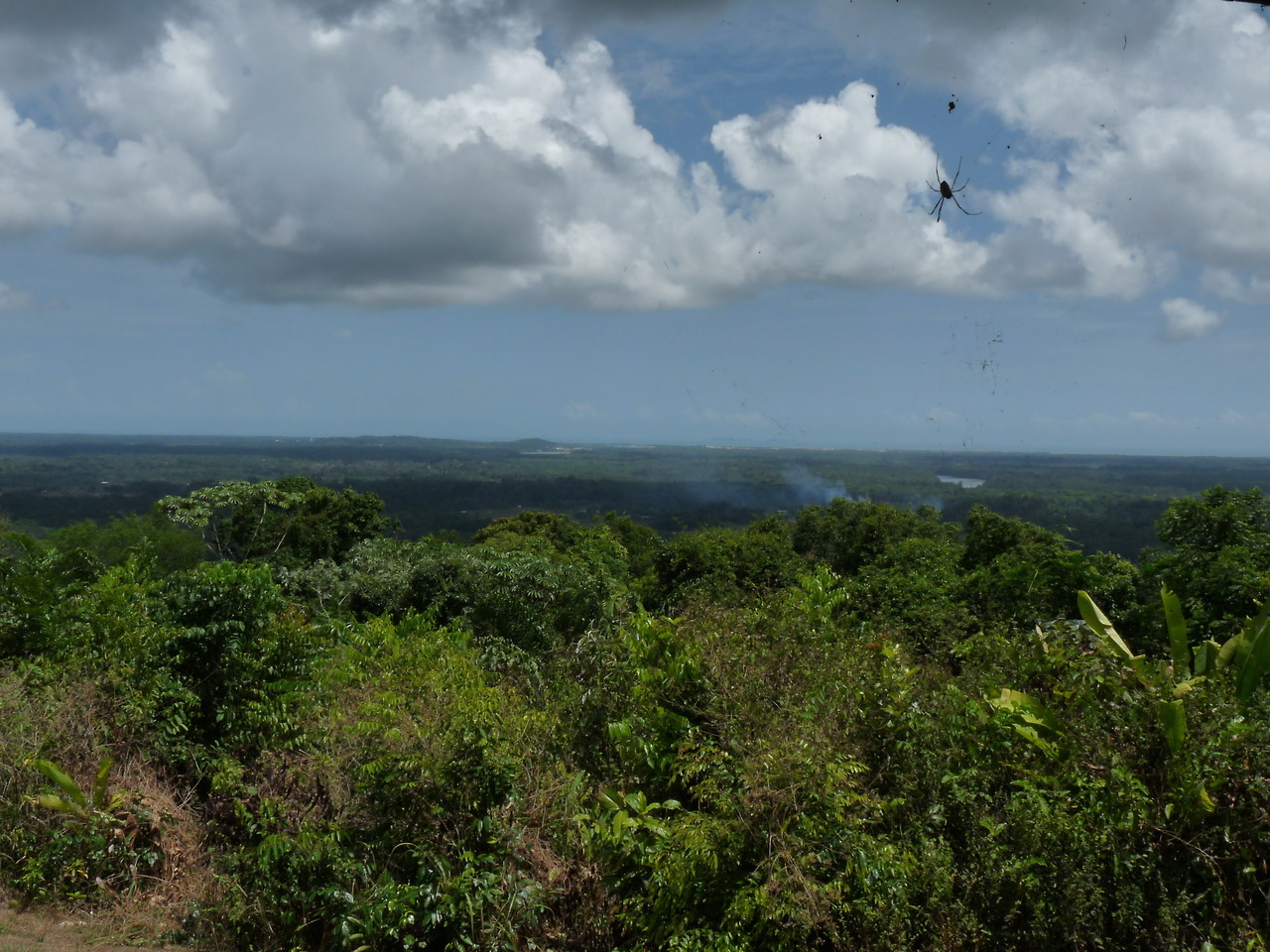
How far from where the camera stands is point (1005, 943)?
14.0 feet

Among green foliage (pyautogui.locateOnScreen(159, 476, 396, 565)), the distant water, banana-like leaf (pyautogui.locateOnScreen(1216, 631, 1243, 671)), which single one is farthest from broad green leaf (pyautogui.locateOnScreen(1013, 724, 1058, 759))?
the distant water

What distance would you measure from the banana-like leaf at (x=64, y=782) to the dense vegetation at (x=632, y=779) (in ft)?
0.08

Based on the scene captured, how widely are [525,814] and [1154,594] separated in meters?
11.8

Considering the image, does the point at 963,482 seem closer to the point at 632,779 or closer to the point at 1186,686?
the point at 1186,686

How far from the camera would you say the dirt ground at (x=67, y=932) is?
5453mm

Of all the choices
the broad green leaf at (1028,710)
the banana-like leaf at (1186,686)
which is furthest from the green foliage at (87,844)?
the banana-like leaf at (1186,686)

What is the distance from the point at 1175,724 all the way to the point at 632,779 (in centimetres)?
313

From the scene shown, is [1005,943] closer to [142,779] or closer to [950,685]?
[950,685]

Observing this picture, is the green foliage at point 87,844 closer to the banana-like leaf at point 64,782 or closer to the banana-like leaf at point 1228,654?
the banana-like leaf at point 64,782

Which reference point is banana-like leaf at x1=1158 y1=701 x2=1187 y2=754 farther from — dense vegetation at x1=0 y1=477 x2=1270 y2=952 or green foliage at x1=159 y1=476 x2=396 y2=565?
green foliage at x1=159 y1=476 x2=396 y2=565

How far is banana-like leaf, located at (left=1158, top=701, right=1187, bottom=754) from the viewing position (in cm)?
443

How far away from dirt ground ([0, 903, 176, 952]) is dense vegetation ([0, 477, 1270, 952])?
208 mm

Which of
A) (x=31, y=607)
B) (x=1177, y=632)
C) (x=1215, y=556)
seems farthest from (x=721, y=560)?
(x=1177, y=632)

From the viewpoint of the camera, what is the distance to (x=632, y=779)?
5.81m
